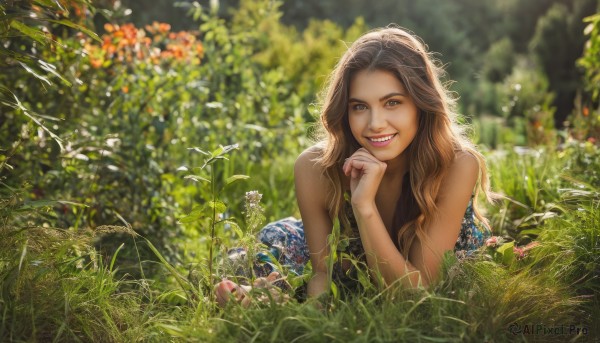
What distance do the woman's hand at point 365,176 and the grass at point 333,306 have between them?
1.09 feet

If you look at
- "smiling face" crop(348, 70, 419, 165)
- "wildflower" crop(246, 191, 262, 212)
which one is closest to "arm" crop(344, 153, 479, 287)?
"smiling face" crop(348, 70, 419, 165)

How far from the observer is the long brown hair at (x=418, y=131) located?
2.76 metres

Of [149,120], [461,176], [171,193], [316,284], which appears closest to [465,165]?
[461,176]

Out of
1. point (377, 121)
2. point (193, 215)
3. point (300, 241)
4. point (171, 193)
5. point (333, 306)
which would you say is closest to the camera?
point (333, 306)

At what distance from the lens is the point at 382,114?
270 centimetres

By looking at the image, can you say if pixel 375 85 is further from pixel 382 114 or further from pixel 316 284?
pixel 316 284

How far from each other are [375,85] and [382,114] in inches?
4.7

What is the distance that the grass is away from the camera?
203cm

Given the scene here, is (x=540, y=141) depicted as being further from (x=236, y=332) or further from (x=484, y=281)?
(x=236, y=332)

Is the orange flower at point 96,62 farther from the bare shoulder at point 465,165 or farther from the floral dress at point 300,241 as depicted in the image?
the bare shoulder at point 465,165

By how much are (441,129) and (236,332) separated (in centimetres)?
125

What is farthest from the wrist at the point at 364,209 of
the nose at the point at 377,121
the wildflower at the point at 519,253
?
the wildflower at the point at 519,253

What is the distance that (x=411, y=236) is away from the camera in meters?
2.78

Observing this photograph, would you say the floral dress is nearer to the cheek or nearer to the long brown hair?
the long brown hair
